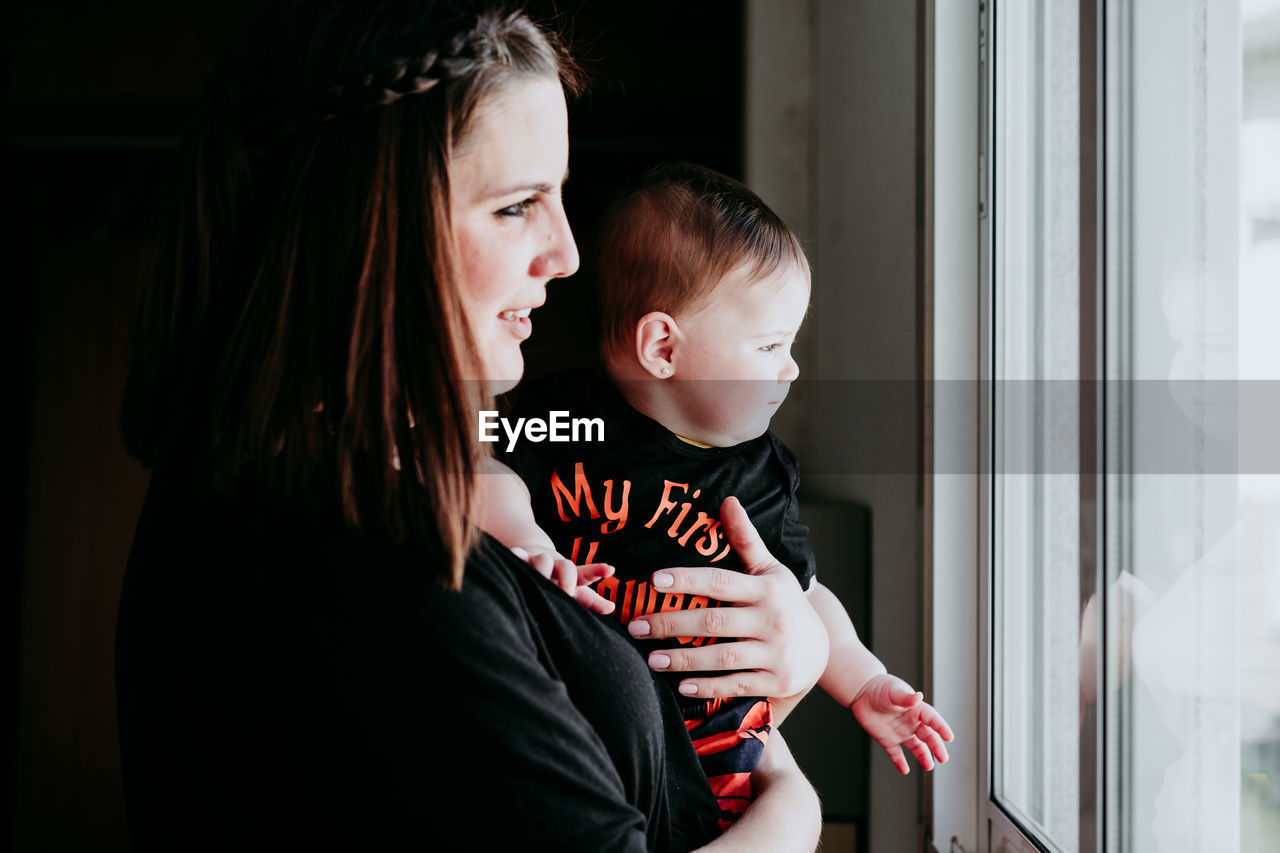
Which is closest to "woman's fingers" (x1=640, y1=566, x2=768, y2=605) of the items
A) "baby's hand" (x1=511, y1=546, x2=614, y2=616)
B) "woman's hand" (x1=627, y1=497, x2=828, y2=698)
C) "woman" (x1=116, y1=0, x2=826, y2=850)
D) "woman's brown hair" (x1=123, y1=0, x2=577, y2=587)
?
"woman's hand" (x1=627, y1=497, x2=828, y2=698)

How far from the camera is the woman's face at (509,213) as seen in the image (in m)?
0.61

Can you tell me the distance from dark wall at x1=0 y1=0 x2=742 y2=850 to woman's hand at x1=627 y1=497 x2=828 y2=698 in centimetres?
138

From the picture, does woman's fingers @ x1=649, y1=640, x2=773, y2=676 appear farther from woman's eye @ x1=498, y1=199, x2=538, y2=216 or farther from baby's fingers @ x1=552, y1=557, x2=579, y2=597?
woman's eye @ x1=498, y1=199, x2=538, y2=216

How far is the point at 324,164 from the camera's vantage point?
0.56 meters

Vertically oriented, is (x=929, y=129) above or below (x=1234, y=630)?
above

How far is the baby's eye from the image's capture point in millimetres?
654

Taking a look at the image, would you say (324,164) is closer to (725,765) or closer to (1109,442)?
(725,765)

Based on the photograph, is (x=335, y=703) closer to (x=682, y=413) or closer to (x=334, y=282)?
(x=334, y=282)

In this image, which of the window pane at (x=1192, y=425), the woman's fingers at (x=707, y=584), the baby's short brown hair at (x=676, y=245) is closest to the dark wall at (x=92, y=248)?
the baby's short brown hair at (x=676, y=245)

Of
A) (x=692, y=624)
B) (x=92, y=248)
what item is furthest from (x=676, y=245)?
(x=92, y=248)

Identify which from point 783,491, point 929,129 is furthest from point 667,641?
point 929,129

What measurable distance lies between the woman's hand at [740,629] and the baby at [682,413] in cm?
4

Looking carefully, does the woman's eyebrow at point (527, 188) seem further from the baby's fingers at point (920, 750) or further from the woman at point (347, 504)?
the baby's fingers at point (920, 750)

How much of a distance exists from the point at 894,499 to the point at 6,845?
2.60m
